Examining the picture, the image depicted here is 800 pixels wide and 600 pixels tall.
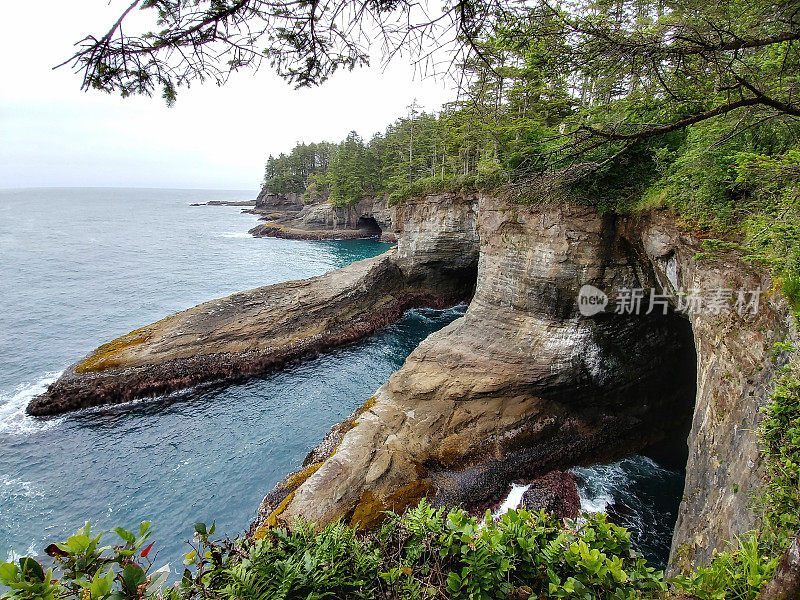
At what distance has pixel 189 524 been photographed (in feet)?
41.1

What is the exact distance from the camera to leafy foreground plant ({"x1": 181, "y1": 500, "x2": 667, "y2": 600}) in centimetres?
303

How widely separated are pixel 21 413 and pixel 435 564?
2315 cm

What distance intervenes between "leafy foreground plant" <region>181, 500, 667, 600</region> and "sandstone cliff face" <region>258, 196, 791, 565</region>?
7.95m

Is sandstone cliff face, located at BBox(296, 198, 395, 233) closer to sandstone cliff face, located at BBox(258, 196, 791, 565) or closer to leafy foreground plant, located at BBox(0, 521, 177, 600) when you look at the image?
sandstone cliff face, located at BBox(258, 196, 791, 565)

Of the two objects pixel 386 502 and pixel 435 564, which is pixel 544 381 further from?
pixel 435 564

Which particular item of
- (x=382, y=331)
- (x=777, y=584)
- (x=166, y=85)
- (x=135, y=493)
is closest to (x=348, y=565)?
(x=777, y=584)

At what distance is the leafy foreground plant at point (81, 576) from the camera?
204 centimetres

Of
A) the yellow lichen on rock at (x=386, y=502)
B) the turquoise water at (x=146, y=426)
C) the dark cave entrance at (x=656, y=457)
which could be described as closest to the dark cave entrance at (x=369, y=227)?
the turquoise water at (x=146, y=426)

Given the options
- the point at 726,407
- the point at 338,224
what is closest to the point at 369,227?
the point at 338,224

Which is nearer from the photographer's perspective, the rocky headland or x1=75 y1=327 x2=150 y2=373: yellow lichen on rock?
the rocky headland

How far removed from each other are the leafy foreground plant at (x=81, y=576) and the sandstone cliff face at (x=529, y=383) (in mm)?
9178

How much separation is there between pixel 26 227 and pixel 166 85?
102507 mm

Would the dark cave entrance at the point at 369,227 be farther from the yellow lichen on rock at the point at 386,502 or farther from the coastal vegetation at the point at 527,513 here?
the coastal vegetation at the point at 527,513

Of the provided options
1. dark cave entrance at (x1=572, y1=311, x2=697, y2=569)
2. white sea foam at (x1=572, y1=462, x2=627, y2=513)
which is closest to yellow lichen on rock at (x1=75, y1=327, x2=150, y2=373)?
white sea foam at (x1=572, y1=462, x2=627, y2=513)
